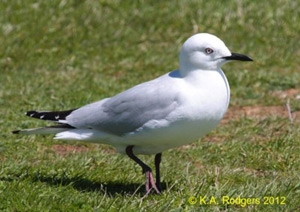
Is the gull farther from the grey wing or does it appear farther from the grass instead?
the grass

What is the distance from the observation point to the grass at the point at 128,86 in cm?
515

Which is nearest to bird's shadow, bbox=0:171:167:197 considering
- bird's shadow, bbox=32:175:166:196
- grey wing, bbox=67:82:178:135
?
bird's shadow, bbox=32:175:166:196

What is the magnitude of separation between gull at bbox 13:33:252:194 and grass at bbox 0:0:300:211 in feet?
1.03

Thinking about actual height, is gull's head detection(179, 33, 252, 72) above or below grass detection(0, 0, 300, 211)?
above

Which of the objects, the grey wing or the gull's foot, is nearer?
the grey wing

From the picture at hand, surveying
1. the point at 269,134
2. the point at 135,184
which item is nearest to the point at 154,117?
the point at 135,184

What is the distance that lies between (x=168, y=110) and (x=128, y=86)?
3844 mm

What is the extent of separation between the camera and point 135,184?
225 inches

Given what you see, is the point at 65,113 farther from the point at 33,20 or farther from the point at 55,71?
the point at 33,20

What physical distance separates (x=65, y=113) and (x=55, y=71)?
12.3ft

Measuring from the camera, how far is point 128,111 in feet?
17.6

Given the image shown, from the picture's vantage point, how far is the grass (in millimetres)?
5152

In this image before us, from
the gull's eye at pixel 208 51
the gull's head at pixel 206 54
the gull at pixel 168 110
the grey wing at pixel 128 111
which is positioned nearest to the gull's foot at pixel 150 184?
the gull at pixel 168 110

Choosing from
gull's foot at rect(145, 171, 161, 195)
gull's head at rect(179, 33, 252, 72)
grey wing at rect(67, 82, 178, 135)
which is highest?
gull's head at rect(179, 33, 252, 72)
